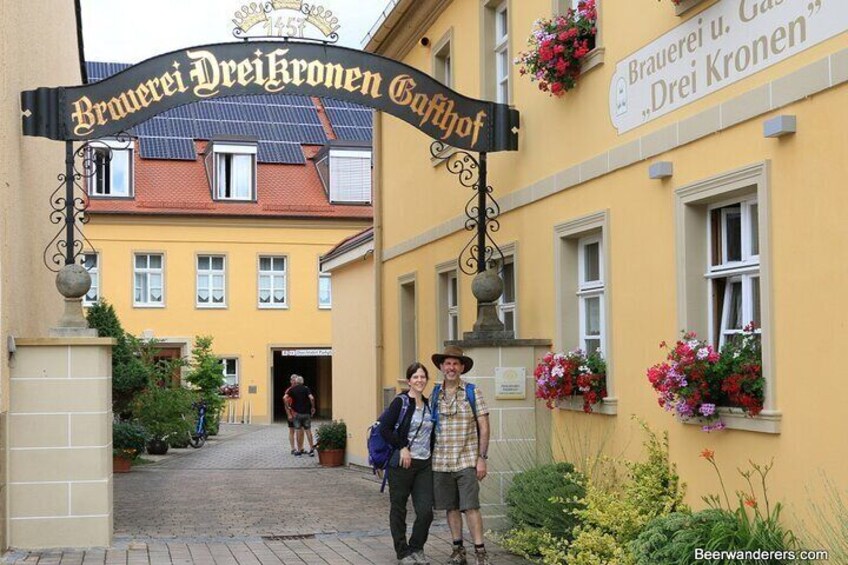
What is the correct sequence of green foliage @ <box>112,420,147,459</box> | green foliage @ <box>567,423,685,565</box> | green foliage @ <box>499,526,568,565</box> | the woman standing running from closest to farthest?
1. green foliage @ <box>567,423,685,565</box>
2. green foliage @ <box>499,526,568,565</box>
3. the woman standing
4. green foliage @ <box>112,420,147,459</box>

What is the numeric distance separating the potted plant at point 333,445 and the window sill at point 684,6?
1512 centimetres

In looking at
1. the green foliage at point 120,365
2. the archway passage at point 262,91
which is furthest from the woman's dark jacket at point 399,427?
the green foliage at point 120,365

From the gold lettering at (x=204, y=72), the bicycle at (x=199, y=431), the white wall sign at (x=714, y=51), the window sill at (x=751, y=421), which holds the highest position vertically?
the gold lettering at (x=204, y=72)

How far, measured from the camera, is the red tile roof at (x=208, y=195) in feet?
136

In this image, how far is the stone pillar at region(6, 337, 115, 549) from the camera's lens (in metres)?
11.3

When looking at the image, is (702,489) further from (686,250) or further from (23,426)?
(23,426)

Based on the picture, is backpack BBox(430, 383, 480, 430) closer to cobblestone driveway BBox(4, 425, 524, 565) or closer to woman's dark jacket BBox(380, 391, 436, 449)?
woman's dark jacket BBox(380, 391, 436, 449)

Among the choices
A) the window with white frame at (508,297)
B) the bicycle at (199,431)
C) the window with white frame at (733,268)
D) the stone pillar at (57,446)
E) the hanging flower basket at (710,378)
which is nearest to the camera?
the hanging flower basket at (710,378)

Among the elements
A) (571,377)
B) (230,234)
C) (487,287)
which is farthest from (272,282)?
(571,377)

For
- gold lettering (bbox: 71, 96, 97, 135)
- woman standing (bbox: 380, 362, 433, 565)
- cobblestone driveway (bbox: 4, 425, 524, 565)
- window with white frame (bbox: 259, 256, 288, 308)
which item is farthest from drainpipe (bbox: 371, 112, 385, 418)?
window with white frame (bbox: 259, 256, 288, 308)

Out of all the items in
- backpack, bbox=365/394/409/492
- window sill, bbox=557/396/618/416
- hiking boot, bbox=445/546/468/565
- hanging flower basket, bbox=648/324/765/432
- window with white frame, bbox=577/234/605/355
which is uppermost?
window with white frame, bbox=577/234/605/355

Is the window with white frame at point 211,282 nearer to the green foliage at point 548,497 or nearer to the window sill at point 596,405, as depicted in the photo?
the window sill at point 596,405

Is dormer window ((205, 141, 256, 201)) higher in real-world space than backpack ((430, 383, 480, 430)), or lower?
higher

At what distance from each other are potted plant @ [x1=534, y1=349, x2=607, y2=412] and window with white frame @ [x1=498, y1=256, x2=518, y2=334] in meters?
2.39
